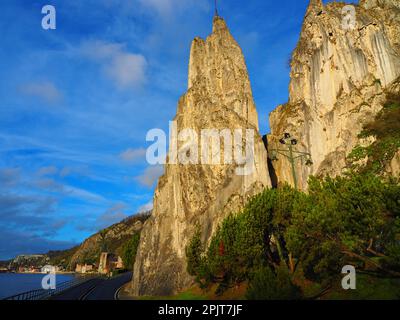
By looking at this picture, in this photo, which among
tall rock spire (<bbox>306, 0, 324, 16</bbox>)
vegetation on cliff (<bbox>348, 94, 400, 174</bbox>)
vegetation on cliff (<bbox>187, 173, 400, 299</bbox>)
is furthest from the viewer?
tall rock spire (<bbox>306, 0, 324, 16</bbox>)

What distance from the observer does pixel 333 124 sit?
60.3 m

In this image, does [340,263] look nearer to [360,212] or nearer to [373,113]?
[360,212]

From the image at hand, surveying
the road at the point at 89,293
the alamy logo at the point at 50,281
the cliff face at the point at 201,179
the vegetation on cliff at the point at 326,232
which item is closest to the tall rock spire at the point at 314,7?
the cliff face at the point at 201,179

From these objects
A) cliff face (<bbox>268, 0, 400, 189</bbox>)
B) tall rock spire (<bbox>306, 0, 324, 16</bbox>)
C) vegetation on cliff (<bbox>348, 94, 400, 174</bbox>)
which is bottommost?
vegetation on cliff (<bbox>348, 94, 400, 174</bbox>)

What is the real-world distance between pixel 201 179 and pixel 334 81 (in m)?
31.4

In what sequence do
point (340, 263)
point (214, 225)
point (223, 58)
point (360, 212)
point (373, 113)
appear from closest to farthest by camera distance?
point (360, 212), point (340, 263), point (214, 225), point (373, 113), point (223, 58)

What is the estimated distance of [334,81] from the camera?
63344 millimetres

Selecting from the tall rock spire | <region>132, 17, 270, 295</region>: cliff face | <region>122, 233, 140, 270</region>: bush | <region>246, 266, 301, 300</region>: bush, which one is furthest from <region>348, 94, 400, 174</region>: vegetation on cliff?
<region>122, 233, 140, 270</region>: bush

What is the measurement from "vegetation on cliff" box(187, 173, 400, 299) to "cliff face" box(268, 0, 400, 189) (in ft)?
99.0

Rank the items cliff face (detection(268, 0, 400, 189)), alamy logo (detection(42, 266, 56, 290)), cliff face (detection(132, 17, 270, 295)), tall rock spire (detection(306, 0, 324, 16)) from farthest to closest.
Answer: tall rock spire (detection(306, 0, 324, 16)) → cliff face (detection(268, 0, 400, 189)) → cliff face (detection(132, 17, 270, 295)) → alamy logo (detection(42, 266, 56, 290))

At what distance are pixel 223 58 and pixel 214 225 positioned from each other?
36922mm

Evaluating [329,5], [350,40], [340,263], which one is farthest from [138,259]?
[329,5]

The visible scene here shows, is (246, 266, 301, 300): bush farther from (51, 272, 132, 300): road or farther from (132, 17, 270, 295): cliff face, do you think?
(132, 17, 270, 295): cliff face

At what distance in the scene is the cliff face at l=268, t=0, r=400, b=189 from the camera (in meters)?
58.6
